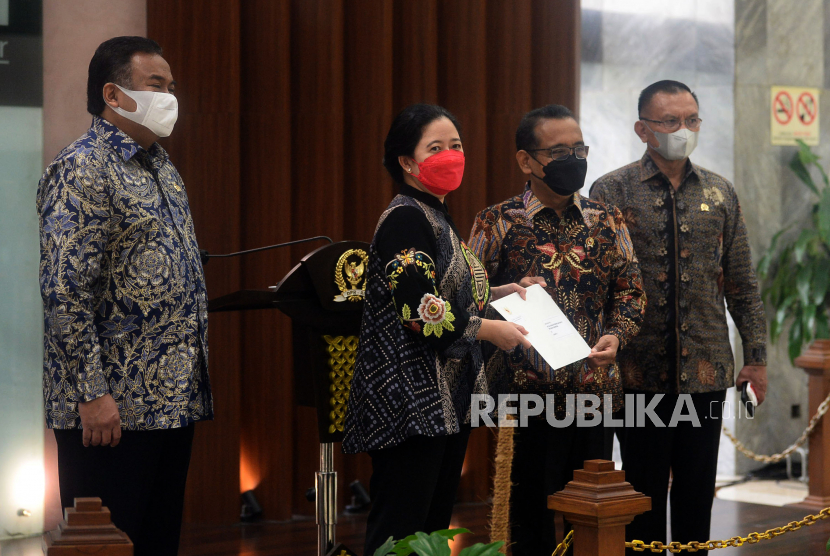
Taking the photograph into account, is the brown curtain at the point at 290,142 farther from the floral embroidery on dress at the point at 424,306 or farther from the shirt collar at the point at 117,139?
the floral embroidery on dress at the point at 424,306

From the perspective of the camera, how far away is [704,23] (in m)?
5.46

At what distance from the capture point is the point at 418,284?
6.91 feet

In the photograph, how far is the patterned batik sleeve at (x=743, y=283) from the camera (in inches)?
113

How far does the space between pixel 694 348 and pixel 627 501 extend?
109 centimetres

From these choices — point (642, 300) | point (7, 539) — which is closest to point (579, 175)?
point (642, 300)

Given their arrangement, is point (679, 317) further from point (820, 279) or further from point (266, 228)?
point (820, 279)

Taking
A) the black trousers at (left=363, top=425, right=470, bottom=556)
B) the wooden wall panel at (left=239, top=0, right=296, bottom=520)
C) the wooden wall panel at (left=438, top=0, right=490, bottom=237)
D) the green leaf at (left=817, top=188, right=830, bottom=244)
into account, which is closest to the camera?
the black trousers at (left=363, top=425, right=470, bottom=556)

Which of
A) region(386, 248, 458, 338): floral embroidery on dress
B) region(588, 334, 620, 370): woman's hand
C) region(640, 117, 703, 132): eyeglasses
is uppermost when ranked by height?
region(640, 117, 703, 132): eyeglasses

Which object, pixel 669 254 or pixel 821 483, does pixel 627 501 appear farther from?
pixel 821 483

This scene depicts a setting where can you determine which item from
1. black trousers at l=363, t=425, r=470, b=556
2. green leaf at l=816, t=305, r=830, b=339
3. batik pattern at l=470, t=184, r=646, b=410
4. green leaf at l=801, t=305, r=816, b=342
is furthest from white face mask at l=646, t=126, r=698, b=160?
green leaf at l=816, t=305, r=830, b=339

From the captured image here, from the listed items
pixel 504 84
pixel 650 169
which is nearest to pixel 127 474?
pixel 650 169

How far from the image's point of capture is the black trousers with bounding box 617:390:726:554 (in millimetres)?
2779

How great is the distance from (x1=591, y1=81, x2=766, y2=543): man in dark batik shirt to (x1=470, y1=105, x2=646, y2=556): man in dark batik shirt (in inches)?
10.3

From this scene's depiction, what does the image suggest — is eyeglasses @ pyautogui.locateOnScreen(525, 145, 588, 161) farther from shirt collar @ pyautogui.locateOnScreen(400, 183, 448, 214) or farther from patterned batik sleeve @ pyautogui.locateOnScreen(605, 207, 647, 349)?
shirt collar @ pyautogui.locateOnScreen(400, 183, 448, 214)
